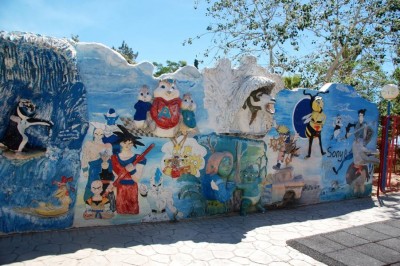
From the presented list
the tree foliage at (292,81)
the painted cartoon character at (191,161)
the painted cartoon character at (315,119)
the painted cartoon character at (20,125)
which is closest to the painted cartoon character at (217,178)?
the painted cartoon character at (191,161)

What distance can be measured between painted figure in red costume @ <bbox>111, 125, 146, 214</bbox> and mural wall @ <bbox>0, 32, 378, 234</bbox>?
0.02 m

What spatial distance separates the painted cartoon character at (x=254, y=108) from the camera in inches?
229

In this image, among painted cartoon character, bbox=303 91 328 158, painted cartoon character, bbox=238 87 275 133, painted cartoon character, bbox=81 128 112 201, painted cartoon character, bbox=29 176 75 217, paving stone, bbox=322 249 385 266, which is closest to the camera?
paving stone, bbox=322 249 385 266

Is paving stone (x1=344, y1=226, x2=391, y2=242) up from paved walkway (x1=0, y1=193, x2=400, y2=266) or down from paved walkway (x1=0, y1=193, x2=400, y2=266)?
up

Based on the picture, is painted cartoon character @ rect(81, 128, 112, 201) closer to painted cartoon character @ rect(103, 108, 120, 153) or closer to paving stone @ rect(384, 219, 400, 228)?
painted cartoon character @ rect(103, 108, 120, 153)

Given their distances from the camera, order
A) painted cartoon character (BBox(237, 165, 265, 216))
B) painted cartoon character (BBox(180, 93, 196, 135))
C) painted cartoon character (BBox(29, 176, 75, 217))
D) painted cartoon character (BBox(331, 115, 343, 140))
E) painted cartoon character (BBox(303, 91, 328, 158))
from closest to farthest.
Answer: painted cartoon character (BBox(29, 176, 75, 217))
painted cartoon character (BBox(180, 93, 196, 135))
painted cartoon character (BBox(237, 165, 265, 216))
painted cartoon character (BBox(303, 91, 328, 158))
painted cartoon character (BBox(331, 115, 343, 140))

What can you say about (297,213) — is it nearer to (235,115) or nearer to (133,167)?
(235,115)

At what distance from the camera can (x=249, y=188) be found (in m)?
6.01

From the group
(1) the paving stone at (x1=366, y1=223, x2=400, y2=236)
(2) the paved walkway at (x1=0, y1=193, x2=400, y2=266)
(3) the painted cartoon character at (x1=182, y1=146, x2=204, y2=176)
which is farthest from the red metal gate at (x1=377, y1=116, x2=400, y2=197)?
A: (3) the painted cartoon character at (x1=182, y1=146, x2=204, y2=176)

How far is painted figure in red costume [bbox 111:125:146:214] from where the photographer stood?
4.93 meters

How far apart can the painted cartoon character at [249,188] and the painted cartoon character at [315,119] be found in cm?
157

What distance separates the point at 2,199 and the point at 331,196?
6.54m

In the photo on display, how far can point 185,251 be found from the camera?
4.23 meters

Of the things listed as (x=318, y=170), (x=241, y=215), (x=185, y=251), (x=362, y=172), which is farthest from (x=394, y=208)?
(x=185, y=251)
